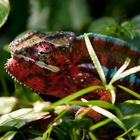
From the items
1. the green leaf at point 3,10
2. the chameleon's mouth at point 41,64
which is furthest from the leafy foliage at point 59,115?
the chameleon's mouth at point 41,64

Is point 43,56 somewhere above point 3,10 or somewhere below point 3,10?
below

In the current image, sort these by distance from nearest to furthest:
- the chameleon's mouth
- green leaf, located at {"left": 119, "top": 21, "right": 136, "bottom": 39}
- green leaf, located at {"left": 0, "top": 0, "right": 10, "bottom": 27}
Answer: green leaf, located at {"left": 0, "top": 0, "right": 10, "bottom": 27}, the chameleon's mouth, green leaf, located at {"left": 119, "top": 21, "right": 136, "bottom": 39}

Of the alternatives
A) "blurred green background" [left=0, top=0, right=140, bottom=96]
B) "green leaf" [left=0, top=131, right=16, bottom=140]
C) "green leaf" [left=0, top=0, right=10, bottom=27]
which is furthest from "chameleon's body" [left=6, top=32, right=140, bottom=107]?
"blurred green background" [left=0, top=0, right=140, bottom=96]

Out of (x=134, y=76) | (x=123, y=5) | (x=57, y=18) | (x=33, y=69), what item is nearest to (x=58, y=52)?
(x=33, y=69)

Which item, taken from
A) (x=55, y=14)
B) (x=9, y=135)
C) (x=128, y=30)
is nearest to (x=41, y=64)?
(x=9, y=135)

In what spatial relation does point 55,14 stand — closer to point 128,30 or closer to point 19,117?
point 128,30

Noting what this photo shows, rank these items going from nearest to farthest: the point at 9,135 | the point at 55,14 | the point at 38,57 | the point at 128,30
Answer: the point at 9,135, the point at 38,57, the point at 128,30, the point at 55,14

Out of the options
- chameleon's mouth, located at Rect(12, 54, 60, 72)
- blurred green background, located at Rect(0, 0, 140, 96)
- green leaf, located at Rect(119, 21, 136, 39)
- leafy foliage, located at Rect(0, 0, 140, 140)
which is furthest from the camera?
blurred green background, located at Rect(0, 0, 140, 96)

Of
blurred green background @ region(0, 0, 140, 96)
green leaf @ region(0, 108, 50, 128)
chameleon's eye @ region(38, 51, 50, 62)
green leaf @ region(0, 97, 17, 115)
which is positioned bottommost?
green leaf @ region(0, 108, 50, 128)

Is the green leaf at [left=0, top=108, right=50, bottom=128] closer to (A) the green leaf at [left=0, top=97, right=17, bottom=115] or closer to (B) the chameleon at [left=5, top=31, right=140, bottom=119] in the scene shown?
(A) the green leaf at [left=0, top=97, right=17, bottom=115]
